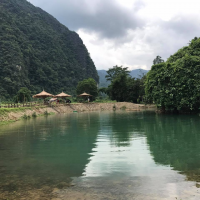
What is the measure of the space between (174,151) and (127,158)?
205cm

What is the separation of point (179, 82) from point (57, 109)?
65.8 feet

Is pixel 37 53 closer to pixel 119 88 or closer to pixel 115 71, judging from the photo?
pixel 115 71

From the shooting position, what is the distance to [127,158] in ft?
24.7

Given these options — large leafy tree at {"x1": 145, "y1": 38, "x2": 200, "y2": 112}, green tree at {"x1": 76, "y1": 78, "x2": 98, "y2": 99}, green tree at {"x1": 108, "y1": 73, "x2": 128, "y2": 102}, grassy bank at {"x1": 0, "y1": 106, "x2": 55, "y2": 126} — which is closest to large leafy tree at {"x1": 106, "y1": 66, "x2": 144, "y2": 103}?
green tree at {"x1": 108, "y1": 73, "x2": 128, "y2": 102}

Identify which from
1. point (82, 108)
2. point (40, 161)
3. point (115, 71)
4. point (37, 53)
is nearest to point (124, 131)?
point (40, 161)

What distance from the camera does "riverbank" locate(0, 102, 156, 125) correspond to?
22.4 meters

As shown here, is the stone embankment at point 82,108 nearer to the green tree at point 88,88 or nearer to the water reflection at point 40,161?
the green tree at point 88,88

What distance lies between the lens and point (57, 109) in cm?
3641

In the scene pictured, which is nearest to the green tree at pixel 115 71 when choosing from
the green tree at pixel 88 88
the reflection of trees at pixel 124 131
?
the green tree at pixel 88 88

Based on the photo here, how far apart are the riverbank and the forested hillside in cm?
2721

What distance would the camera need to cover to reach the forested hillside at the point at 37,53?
7000cm

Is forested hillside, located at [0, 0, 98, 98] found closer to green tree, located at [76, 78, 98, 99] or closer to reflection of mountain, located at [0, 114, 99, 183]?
green tree, located at [76, 78, 98, 99]

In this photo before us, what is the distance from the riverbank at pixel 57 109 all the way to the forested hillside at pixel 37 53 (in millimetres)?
27212

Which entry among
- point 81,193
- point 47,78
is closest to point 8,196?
point 81,193
